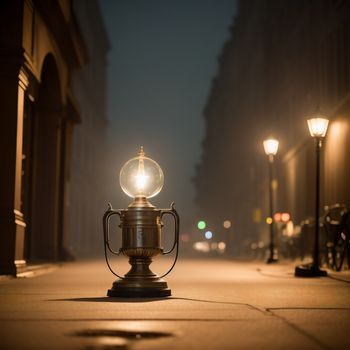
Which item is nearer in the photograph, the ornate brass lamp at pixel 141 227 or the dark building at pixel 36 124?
the ornate brass lamp at pixel 141 227

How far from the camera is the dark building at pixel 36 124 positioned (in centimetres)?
1680

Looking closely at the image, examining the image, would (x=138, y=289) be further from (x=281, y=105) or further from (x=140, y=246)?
(x=281, y=105)

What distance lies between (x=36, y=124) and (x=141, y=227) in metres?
13.7

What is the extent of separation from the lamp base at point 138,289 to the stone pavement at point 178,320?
22 centimetres

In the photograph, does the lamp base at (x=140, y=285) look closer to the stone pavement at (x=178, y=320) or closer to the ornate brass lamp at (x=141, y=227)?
the ornate brass lamp at (x=141, y=227)

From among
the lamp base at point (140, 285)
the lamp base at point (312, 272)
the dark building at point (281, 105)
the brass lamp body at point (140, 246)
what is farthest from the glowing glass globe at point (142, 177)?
the dark building at point (281, 105)

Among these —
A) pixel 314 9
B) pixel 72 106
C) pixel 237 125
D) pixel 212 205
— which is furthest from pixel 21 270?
pixel 212 205

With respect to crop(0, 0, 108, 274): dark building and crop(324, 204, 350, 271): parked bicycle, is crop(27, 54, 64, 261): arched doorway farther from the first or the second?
crop(324, 204, 350, 271): parked bicycle

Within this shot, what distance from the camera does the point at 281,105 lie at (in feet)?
167

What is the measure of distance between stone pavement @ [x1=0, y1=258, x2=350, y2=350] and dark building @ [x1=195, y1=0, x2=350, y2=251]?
15.7 meters

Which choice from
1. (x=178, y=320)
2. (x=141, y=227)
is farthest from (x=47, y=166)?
(x=178, y=320)

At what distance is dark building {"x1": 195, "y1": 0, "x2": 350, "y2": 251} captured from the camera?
29.1 metres

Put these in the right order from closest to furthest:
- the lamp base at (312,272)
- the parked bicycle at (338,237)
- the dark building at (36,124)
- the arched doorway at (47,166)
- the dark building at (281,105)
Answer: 1. the dark building at (36,124)
2. the lamp base at (312,272)
3. the parked bicycle at (338,237)
4. the arched doorway at (47,166)
5. the dark building at (281,105)

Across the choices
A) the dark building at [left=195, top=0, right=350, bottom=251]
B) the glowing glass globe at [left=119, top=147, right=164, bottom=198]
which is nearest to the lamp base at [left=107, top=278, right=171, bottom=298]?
the glowing glass globe at [left=119, top=147, right=164, bottom=198]
